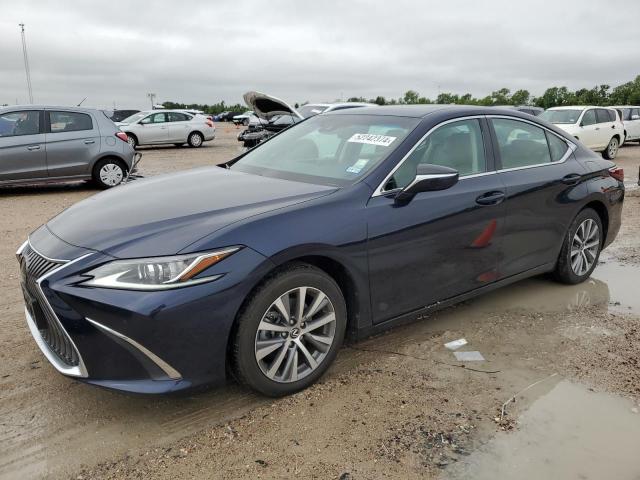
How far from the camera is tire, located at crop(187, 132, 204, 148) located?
69.9ft

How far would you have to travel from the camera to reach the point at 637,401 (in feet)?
10.1

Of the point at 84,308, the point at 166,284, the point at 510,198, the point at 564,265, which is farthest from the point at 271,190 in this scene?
the point at 564,265

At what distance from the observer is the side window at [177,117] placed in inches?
816

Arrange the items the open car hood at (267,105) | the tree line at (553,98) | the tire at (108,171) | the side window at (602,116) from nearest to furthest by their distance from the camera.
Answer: the tire at (108,171) < the open car hood at (267,105) < the side window at (602,116) < the tree line at (553,98)

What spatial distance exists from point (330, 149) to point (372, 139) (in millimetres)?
319

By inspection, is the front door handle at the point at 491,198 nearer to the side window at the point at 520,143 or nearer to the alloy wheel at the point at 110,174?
the side window at the point at 520,143

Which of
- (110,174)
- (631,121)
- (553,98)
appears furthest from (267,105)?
(553,98)

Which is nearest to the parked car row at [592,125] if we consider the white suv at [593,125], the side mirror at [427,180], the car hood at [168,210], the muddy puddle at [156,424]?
the white suv at [593,125]

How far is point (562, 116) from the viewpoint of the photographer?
53.5 feet

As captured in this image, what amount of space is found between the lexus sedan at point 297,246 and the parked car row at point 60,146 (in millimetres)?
6668

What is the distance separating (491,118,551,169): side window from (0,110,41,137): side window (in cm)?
830

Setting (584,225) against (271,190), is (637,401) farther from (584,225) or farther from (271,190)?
(271,190)

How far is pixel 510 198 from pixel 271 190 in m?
1.81

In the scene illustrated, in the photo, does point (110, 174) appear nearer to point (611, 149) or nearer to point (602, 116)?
point (602, 116)
